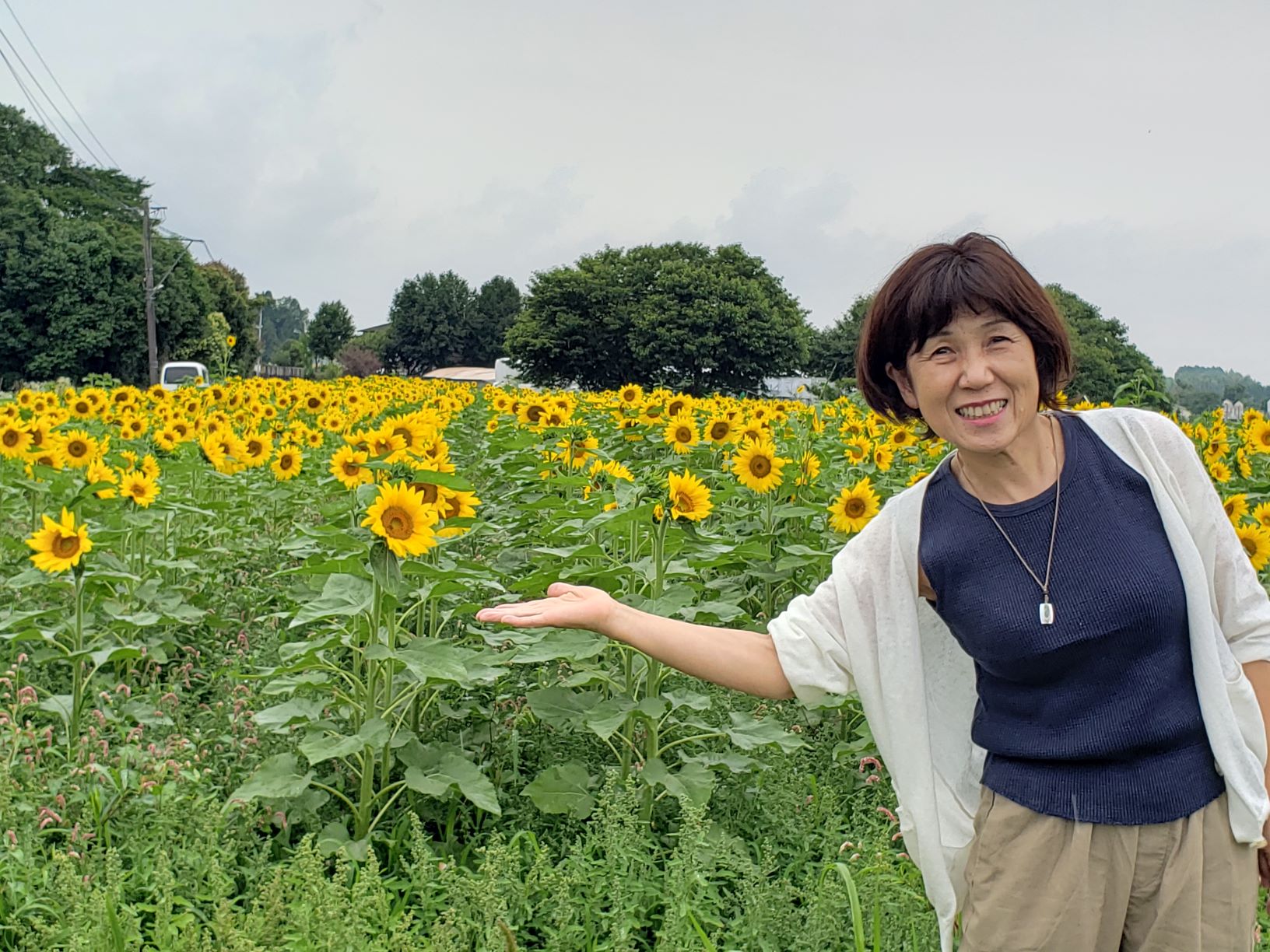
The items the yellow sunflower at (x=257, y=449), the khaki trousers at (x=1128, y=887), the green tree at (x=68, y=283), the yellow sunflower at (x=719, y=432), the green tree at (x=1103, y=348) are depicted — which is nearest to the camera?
the khaki trousers at (x=1128, y=887)

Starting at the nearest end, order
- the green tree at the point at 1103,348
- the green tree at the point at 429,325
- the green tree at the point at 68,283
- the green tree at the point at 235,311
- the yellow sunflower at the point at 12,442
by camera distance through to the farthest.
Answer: the yellow sunflower at the point at 12,442
the green tree at the point at 68,283
the green tree at the point at 235,311
the green tree at the point at 1103,348
the green tree at the point at 429,325

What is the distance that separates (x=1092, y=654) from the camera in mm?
1792

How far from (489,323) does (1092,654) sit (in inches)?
3423

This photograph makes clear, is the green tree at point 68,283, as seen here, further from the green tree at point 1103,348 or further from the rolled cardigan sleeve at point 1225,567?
the green tree at point 1103,348

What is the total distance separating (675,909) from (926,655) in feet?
2.81

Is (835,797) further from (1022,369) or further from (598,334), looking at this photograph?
(598,334)

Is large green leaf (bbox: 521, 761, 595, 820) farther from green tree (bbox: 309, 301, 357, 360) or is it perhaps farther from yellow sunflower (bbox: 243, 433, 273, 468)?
green tree (bbox: 309, 301, 357, 360)

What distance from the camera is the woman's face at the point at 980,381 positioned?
72.8 inches

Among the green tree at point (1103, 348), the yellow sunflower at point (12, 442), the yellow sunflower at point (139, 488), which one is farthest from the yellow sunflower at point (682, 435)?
the green tree at point (1103, 348)

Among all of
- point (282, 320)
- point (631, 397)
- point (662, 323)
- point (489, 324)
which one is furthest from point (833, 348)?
point (282, 320)

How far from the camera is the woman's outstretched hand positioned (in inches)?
80.9

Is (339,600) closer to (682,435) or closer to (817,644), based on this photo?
(817,644)

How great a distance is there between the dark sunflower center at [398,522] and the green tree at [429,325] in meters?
83.3

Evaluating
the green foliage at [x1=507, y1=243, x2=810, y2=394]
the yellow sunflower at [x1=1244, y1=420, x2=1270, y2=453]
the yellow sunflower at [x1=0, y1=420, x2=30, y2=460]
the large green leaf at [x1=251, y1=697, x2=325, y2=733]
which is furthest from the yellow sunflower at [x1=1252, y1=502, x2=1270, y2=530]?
the green foliage at [x1=507, y1=243, x2=810, y2=394]
